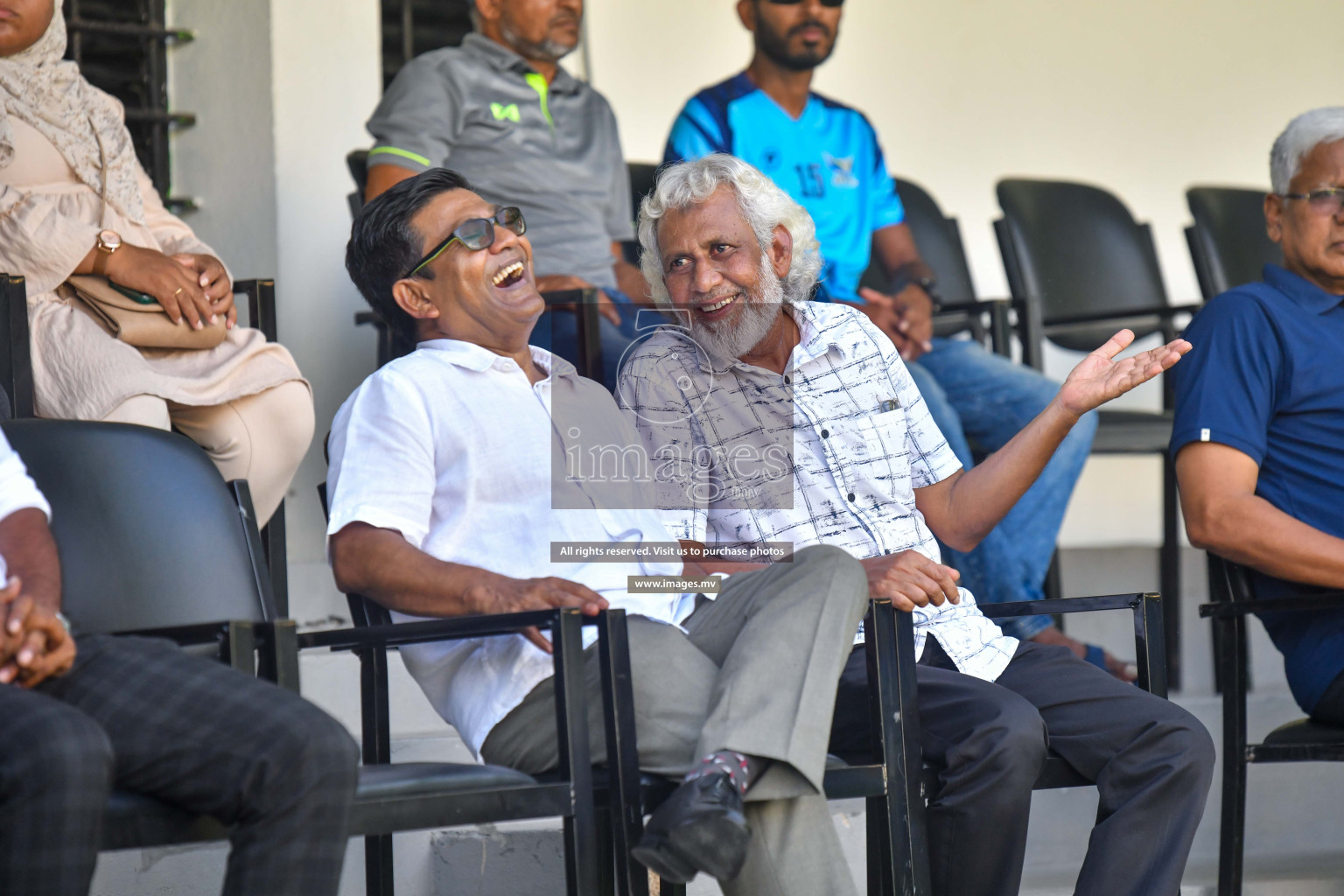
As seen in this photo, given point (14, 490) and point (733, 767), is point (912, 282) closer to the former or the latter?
point (733, 767)

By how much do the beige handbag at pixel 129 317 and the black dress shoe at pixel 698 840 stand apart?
1366mm

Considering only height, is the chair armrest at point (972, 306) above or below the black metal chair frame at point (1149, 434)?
above

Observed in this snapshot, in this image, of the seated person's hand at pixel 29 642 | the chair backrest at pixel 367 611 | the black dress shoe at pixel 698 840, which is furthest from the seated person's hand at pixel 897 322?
the seated person's hand at pixel 29 642

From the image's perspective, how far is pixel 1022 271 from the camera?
3.95m

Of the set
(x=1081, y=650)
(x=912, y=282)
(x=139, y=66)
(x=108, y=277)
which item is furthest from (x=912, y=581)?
(x=139, y=66)

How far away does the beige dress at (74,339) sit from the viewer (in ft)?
8.13

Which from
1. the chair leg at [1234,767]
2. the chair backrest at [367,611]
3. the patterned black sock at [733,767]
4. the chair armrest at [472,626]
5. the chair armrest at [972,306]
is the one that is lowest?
the chair leg at [1234,767]

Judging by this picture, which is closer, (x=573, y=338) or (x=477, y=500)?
(x=477, y=500)

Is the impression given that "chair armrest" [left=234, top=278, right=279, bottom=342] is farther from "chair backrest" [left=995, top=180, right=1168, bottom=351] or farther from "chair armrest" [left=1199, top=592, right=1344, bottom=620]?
"chair backrest" [left=995, top=180, right=1168, bottom=351]

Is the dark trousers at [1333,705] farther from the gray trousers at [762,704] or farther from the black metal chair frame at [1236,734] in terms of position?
the gray trousers at [762,704]

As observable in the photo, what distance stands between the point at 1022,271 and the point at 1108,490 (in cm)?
143

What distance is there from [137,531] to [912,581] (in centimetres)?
100

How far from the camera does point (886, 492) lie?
2.26 m

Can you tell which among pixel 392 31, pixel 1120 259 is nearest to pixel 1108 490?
pixel 1120 259
